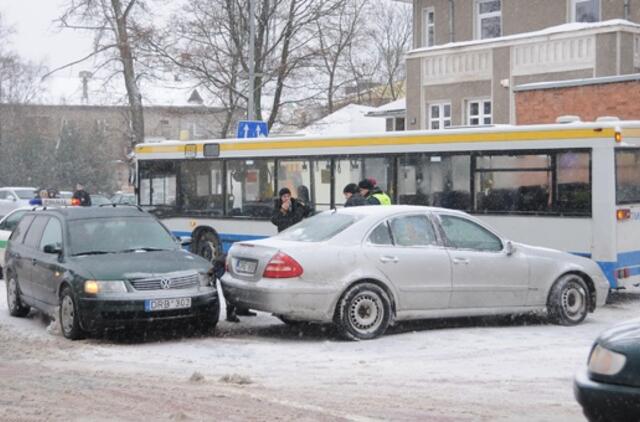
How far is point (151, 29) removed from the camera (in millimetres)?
33688

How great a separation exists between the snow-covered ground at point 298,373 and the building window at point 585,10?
1720 cm

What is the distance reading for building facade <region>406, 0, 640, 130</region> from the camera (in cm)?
A: 2539

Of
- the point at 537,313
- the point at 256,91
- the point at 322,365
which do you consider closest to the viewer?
the point at 322,365

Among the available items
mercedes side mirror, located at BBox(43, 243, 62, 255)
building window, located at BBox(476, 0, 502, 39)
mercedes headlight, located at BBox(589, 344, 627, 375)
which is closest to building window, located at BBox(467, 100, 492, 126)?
building window, located at BBox(476, 0, 502, 39)

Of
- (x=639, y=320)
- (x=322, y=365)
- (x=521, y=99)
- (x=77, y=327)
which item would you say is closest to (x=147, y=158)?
(x=521, y=99)

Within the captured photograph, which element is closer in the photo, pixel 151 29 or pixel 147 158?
pixel 147 158

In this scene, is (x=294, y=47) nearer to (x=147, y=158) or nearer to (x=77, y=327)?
(x=147, y=158)

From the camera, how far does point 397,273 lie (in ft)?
37.8

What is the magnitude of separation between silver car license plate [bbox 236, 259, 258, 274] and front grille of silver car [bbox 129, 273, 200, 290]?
50 cm

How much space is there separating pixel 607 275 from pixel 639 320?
25.5ft

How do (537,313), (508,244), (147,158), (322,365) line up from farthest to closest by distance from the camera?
(147,158) → (537,313) → (508,244) → (322,365)

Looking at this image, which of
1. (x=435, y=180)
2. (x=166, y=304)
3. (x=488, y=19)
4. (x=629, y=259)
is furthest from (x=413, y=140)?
(x=488, y=19)

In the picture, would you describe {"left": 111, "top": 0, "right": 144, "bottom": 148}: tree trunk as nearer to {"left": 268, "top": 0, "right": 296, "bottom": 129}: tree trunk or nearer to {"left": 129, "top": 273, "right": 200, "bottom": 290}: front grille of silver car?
{"left": 268, "top": 0, "right": 296, "bottom": 129}: tree trunk

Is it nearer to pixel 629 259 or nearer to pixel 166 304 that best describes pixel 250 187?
pixel 629 259
